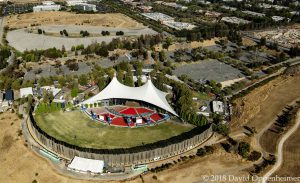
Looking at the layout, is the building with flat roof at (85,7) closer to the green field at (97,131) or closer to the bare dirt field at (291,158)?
the green field at (97,131)

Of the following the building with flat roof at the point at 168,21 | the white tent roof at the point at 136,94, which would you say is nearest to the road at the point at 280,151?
the white tent roof at the point at 136,94

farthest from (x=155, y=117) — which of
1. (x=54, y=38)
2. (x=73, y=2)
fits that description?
(x=73, y=2)

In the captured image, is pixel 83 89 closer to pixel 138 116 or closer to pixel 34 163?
pixel 138 116

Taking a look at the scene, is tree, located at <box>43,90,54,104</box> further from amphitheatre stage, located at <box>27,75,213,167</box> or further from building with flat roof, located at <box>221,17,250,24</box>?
building with flat roof, located at <box>221,17,250,24</box>

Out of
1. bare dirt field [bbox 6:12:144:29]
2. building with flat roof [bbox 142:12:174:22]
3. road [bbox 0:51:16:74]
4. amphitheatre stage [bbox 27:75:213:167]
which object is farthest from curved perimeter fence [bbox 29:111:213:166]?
building with flat roof [bbox 142:12:174:22]

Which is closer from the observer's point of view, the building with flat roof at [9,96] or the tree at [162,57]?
the building with flat roof at [9,96]

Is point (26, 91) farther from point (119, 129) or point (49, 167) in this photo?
point (49, 167)
